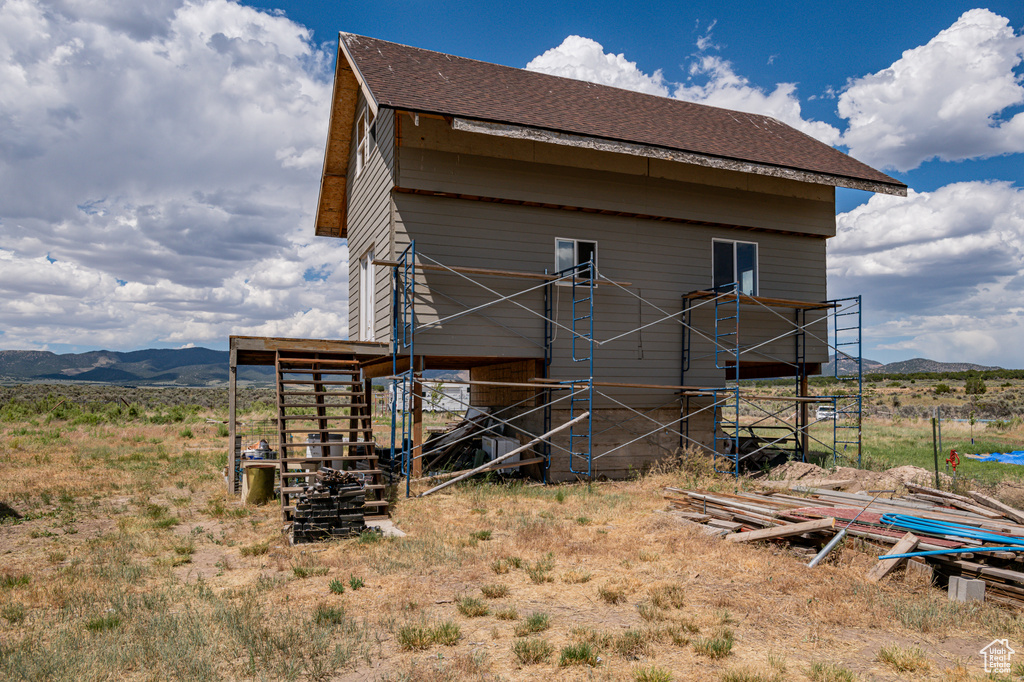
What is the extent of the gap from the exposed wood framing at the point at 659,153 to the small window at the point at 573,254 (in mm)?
2256

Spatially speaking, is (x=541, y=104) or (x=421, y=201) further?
(x=541, y=104)

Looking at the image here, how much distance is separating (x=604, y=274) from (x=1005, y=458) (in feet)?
48.9

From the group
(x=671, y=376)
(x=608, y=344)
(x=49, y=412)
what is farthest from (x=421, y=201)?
(x=49, y=412)

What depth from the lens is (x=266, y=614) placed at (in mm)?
6258

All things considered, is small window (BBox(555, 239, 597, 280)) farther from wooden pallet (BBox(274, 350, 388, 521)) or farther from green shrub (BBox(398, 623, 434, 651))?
green shrub (BBox(398, 623, 434, 651))

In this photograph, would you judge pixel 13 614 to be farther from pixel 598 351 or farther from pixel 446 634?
pixel 598 351

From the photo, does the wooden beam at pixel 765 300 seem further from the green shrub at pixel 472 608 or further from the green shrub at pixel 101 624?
the green shrub at pixel 101 624

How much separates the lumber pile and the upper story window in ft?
35.9

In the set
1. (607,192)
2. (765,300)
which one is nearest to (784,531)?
(765,300)

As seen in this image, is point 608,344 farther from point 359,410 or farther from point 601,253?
Answer: point 359,410

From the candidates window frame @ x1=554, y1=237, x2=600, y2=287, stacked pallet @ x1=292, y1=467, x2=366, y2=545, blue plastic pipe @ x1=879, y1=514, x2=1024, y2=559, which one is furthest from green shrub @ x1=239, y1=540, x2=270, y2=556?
window frame @ x1=554, y1=237, x2=600, y2=287

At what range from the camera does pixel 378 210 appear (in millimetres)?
14992

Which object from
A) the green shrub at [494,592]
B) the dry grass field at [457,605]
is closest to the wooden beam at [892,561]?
the dry grass field at [457,605]

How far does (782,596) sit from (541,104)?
12.1 meters
